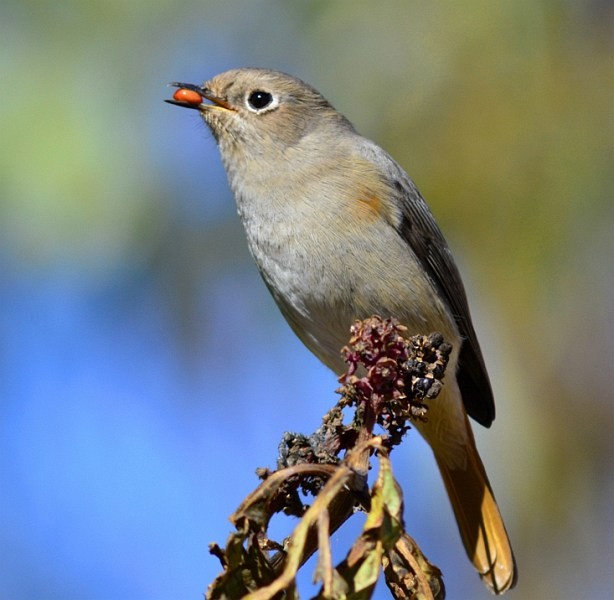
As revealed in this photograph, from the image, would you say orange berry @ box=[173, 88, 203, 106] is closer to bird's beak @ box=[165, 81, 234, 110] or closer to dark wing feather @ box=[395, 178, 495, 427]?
bird's beak @ box=[165, 81, 234, 110]

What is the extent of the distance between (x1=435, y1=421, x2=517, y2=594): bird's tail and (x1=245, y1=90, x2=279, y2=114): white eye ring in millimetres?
1784

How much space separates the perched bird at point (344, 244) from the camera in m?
3.90

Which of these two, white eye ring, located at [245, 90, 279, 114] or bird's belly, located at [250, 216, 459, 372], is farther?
white eye ring, located at [245, 90, 279, 114]

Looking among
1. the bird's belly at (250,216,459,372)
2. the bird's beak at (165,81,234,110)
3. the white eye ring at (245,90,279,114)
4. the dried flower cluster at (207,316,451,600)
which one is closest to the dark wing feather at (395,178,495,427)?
the bird's belly at (250,216,459,372)

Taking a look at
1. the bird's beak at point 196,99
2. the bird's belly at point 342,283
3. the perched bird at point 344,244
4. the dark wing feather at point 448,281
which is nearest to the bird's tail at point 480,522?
the perched bird at point 344,244

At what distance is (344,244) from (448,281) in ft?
2.51

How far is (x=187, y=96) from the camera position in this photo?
4328 millimetres

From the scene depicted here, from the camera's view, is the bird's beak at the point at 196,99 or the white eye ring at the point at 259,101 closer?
the bird's beak at the point at 196,99

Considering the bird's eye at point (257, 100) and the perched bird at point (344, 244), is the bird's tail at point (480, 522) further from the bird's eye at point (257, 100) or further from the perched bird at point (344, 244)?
the bird's eye at point (257, 100)

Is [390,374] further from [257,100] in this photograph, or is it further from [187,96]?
[257,100]

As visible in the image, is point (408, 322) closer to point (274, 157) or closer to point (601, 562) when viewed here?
point (274, 157)

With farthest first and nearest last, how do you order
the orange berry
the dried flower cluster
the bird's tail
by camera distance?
the orange berry
the bird's tail
the dried flower cluster

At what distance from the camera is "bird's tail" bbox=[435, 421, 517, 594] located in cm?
418

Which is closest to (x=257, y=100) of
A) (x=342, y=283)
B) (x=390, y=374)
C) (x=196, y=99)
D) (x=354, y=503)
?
(x=196, y=99)
